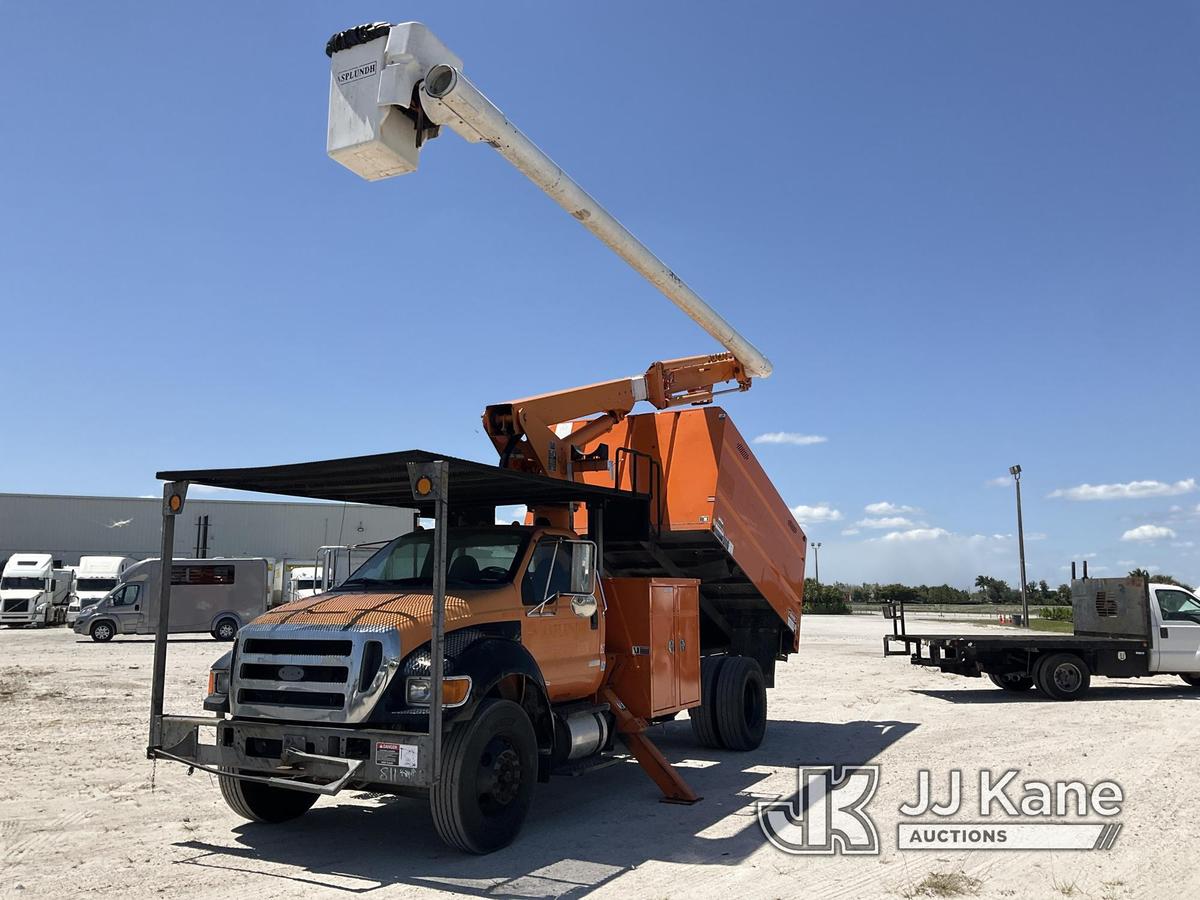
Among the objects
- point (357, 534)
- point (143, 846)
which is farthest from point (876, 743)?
point (357, 534)

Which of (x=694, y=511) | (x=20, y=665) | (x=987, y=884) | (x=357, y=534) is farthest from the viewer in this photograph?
(x=357, y=534)

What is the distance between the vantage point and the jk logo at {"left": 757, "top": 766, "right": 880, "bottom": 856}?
689 cm

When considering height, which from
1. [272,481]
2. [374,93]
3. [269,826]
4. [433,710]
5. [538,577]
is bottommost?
[269,826]

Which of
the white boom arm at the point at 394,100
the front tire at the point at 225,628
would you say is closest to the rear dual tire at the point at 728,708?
the white boom arm at the point at 394,100

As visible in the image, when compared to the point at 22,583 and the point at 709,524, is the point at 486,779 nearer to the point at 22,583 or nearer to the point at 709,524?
the point at 709,524

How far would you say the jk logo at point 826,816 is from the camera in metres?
6.89

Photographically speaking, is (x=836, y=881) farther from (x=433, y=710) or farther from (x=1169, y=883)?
(x=433, y=710)

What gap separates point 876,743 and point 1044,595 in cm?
8357

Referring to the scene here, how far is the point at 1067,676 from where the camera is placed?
16.1 m

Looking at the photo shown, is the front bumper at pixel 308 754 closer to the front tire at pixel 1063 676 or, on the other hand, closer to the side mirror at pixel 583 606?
the side mirror at pixel 583 606

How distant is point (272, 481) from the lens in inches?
299

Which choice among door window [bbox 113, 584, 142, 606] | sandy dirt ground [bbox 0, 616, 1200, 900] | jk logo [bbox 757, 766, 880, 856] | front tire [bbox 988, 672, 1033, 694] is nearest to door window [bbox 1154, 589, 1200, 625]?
front tire [bbox 988, 672, 1033, 694]

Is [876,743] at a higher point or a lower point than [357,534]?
lower

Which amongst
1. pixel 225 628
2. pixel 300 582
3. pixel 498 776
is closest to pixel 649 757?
pixel 498 776
